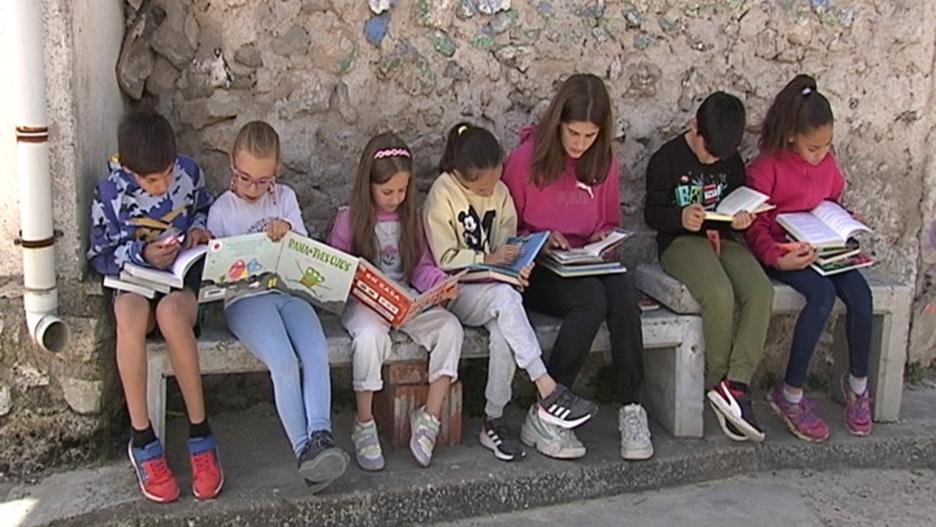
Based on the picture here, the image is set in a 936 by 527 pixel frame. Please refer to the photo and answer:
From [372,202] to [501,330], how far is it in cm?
63

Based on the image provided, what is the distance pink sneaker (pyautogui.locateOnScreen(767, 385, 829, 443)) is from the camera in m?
3.98

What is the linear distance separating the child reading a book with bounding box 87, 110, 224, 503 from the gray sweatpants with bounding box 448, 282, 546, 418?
923mm

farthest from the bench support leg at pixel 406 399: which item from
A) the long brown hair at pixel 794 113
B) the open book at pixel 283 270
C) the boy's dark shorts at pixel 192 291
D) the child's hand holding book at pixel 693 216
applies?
the long brown hair at pixel 794 113


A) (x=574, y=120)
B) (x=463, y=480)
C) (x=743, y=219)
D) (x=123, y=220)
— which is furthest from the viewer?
(x=743, y=219)

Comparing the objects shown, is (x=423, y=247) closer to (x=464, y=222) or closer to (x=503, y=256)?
(x=464, y=222)

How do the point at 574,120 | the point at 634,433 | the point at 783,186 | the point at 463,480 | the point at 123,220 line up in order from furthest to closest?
the point at 783,186, the point at 574,120, the point at 634,433, the point at 463,480, the point at 123,220

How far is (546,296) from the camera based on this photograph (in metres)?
3.83

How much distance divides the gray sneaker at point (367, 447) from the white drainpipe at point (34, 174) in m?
1.01

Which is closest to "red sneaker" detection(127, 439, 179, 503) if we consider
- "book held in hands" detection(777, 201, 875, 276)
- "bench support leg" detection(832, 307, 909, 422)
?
"book held in hands" detection(777, 201, 875, 276)

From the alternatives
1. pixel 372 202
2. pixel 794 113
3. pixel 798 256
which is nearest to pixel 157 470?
pixel 372 202

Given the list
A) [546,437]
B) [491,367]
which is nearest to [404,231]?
[491,367]

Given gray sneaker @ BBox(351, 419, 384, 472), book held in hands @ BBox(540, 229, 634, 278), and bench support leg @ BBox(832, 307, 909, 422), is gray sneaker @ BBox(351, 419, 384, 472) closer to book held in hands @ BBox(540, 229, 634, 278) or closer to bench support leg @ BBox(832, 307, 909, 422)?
book held in hands @ BBox(540, 229, 634, 278)

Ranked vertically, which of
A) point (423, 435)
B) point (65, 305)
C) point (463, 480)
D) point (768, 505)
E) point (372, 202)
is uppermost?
point (372, 202)

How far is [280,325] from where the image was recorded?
11.1 ft
